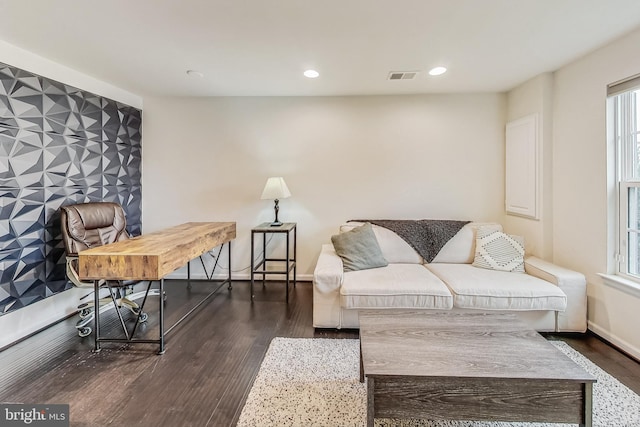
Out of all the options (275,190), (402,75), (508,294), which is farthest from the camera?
(275,190)

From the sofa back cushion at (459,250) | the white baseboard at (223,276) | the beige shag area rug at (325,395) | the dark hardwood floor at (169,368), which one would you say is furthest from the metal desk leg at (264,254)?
the sofa back cushion at (459,250)

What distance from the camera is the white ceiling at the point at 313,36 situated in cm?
193

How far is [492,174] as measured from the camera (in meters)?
3.75

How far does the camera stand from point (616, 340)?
7.68ft

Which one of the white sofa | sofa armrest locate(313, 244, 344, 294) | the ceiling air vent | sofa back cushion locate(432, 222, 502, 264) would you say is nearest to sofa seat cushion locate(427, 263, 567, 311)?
the white sofa

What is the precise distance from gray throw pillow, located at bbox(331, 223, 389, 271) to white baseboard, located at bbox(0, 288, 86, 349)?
263 cm

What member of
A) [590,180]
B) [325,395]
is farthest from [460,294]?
[590,180]

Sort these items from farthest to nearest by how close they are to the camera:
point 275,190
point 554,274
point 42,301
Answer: point 275,190 < point 42,301 < point 554,274

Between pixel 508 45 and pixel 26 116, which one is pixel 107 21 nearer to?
pixel 26 116

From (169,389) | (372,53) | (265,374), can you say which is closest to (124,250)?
(169,389)

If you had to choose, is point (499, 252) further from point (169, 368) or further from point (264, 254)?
point (169, 368)

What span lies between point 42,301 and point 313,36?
10.5 ft

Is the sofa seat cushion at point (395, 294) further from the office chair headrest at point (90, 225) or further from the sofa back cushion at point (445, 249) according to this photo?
the office chair headrest at point (90, 225)
